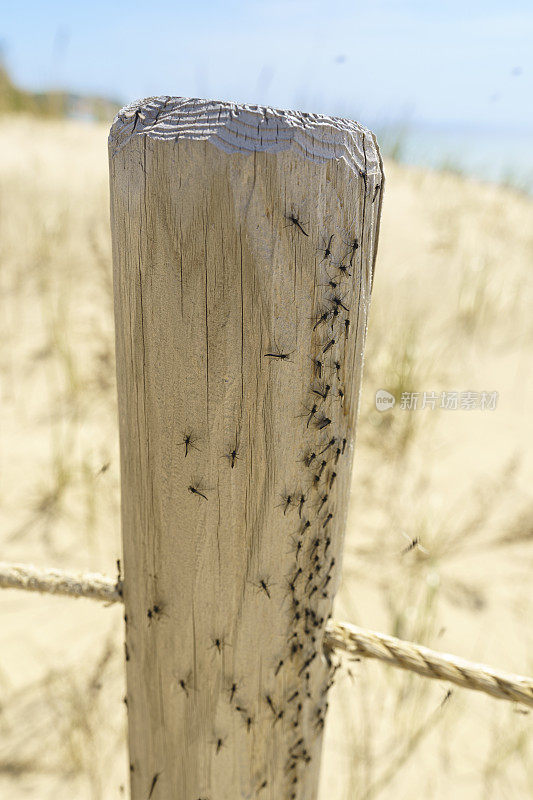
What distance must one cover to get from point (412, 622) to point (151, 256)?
2.45 meters

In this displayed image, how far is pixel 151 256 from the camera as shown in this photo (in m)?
0.79

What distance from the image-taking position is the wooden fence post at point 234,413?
0.73 metres

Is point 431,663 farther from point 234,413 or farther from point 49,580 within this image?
point 49,580

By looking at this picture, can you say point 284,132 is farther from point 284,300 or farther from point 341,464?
point 341,464

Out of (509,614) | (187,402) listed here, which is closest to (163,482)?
(187,402)

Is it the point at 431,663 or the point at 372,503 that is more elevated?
the point at 431,663

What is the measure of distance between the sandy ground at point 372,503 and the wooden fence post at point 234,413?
557 mm

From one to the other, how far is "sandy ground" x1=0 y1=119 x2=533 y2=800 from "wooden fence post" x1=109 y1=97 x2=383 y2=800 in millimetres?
557

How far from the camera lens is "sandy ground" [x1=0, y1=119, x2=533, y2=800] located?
232 cm

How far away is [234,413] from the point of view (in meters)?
0.85

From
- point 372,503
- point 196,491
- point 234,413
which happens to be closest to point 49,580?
point 196,491

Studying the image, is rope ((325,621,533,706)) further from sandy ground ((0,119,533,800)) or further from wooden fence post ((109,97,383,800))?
sandy ground ((0,119,533,800))

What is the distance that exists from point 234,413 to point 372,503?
2.92 m

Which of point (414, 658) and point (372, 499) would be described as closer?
point (414, 658)
